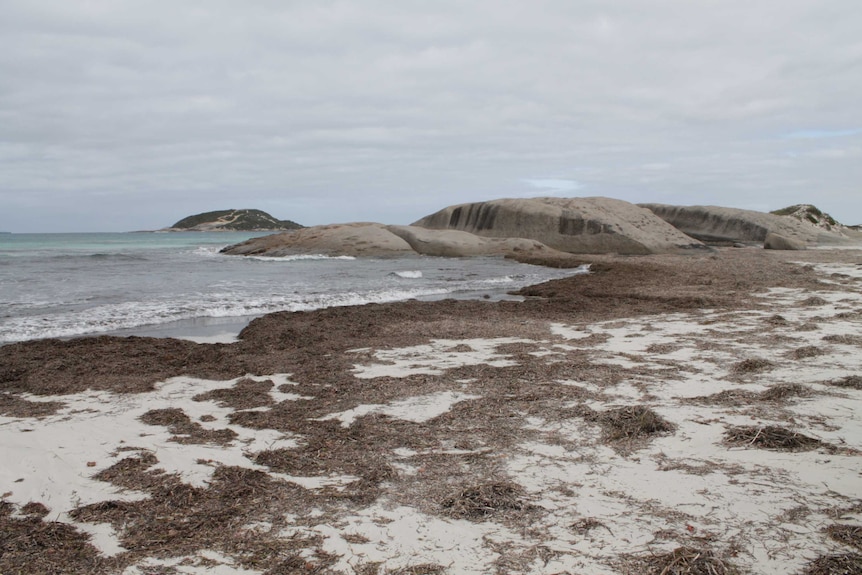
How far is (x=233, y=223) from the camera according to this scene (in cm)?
12950

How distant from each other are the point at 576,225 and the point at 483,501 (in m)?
30.6

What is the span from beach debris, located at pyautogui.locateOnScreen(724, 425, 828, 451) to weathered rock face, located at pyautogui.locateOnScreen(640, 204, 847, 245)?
3688 centimetres

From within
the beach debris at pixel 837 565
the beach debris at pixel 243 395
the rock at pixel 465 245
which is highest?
the rock at pixel 465 245

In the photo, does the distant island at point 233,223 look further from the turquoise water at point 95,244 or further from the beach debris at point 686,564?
the beach debris at point 686,564

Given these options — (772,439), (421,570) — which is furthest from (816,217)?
(421,570)

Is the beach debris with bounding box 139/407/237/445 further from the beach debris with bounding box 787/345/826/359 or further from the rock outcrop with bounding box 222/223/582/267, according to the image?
the rock outcrop with bounding box 222/223/582/267

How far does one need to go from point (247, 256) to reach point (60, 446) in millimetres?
28916

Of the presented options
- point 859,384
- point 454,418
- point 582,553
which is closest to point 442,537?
point 582,553

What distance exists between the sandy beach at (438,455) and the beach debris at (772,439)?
→ 0.02 m

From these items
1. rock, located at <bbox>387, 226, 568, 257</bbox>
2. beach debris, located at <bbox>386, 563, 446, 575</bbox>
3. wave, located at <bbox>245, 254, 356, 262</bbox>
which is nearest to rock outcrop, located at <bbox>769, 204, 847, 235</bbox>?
rock, located at <bbox>387, 226, 568, 257</bbox>

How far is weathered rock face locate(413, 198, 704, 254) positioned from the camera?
31.2 meters

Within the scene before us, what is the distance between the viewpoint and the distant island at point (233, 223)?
129375 mm

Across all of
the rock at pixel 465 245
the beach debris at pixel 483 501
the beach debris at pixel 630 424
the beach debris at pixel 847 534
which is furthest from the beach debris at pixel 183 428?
the rock at pixel 465 245

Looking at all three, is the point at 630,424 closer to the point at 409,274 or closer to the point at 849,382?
the point at 849,382
